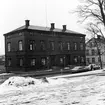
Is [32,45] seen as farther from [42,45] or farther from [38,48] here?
[42,45]

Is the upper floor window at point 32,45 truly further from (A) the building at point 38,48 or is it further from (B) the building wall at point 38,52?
(B) the building wall at point 38,52

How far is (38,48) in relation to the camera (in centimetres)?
4428

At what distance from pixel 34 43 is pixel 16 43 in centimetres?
437

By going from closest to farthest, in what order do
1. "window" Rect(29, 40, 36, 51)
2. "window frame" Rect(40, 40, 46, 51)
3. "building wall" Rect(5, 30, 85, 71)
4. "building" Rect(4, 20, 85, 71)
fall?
"building wall" Rect(5, 30, 85, 71) → "building" Rect(4, 20, 85, 71) → "window" Rect(29, 40, 36, 51) → "window frame" Rect(40, 40, 46, 51)

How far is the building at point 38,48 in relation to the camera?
4231cm

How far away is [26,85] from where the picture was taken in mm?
18656

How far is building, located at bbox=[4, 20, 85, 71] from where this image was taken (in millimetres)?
42312

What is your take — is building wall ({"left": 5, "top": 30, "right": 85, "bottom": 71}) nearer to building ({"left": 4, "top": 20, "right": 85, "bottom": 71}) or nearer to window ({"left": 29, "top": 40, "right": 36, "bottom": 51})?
building ({"left": 4, "top": 20, "right": 85, "bottom": 71})

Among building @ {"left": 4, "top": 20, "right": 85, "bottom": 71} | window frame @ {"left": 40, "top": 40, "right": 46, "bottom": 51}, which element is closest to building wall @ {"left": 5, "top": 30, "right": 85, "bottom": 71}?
building @ {"left": 4, "top": 20, "right": 85, "bottom": 71}

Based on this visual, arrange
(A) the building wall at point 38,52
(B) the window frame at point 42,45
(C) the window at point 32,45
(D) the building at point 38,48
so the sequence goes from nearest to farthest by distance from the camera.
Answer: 1. (A) the building wall at point 38,52
2. (D) the building at point 38,48
3. (C) the window at point 32,45
4. (B) the window frame at point 42,45

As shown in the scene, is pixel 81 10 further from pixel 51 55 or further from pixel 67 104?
pixel 67 104

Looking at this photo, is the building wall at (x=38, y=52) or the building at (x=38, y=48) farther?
the building at (x=38, y=48)

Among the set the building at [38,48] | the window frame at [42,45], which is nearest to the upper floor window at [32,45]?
the building at [38,48]

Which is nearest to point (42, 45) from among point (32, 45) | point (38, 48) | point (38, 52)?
point (38, 48)
